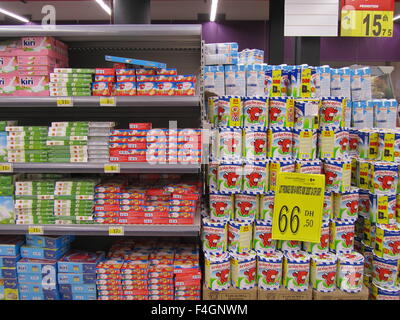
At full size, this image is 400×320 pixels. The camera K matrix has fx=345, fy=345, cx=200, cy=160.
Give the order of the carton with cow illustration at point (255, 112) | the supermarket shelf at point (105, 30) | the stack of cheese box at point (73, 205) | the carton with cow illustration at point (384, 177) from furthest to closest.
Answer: the carton with cow illustration at point (384, 177) → the carton with cow illustration at point (255, 112) → the stack of cheese box at point (73, 205) → the supermarket shelf at point (105, 30)

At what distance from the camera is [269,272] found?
2447 mm

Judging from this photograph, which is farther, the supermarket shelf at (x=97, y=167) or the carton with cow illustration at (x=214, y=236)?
the carton with cow illustration at (x=214, y=236)

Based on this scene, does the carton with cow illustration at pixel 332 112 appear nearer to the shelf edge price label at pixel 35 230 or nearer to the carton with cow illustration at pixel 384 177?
the carton with cow illustration at pixel 384 177

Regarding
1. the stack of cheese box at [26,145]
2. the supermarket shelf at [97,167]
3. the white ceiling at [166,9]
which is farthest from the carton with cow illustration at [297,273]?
the white ceiling at [166,9]

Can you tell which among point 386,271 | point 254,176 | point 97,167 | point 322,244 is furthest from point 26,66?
point 386,271

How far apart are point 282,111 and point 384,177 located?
942mm

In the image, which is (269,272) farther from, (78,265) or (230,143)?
(78,265)

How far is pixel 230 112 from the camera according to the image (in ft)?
8.21

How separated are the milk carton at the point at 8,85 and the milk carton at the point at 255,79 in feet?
5.50

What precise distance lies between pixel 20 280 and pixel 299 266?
2002mm

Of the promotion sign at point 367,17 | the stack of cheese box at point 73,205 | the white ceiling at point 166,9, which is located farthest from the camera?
the white ceiling at point 166,9

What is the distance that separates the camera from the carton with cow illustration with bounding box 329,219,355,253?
8.36 feet

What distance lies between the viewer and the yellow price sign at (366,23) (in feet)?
12.1

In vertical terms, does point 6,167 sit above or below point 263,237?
above
